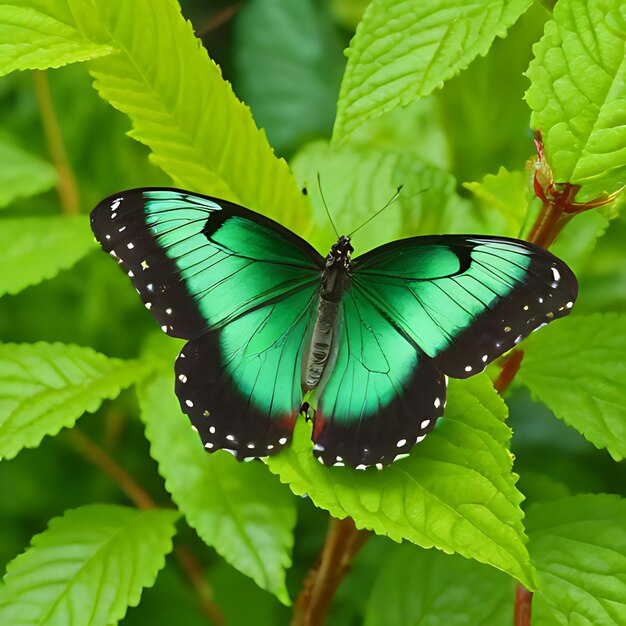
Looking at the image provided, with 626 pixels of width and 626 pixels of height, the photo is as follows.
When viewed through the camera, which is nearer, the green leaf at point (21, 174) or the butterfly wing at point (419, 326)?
the butterfly wing at point (419, 326)

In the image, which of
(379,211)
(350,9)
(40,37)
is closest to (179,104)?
(40,37)

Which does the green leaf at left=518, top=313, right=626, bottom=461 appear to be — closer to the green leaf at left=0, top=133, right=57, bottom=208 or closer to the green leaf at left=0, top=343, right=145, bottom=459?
the green leaf at left=0, top=343, right=145, bottom=459

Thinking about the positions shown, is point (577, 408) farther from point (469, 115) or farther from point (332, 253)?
point (469, 115)

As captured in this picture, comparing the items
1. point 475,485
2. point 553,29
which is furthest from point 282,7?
point 475,485

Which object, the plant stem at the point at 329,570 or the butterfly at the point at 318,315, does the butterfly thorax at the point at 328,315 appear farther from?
the plant stem at the point at 329,570

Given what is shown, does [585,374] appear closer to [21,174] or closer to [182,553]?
[182,553]

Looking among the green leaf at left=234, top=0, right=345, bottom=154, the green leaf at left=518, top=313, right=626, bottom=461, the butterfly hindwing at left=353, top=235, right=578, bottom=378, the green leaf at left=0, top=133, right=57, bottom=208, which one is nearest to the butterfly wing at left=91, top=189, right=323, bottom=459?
the butterfly hindwing at left=353, top=235, right=578, bottom=378

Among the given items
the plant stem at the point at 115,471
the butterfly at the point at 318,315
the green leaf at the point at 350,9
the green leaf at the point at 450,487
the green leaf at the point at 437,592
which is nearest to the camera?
the green leaf at the point at 450,487

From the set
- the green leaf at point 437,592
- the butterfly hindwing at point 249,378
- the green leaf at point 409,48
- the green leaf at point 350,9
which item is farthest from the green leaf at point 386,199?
the green leaf at point 350,9
